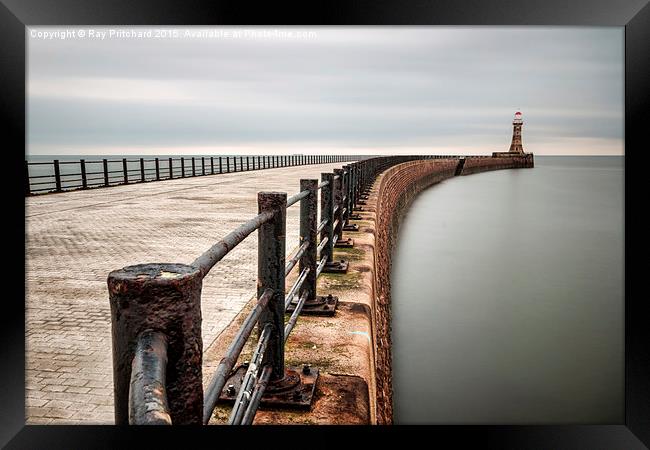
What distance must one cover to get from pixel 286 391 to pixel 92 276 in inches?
156

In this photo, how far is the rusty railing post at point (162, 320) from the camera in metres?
1.10

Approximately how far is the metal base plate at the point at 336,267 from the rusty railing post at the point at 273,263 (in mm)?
2619

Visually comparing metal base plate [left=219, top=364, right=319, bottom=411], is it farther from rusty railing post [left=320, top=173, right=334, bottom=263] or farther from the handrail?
rusty railing post [left=320, top=173, right=334, bottom=263]

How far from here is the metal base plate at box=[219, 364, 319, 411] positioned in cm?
272

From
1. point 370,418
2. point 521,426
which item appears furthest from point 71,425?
point 521,426

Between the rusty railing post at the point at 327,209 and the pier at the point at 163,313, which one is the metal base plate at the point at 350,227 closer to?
the pier at the point at 163,313

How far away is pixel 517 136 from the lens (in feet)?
316

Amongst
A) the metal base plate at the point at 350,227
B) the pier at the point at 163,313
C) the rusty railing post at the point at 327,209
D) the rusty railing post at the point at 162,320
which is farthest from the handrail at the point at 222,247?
the metal base plate at the point at 350,227

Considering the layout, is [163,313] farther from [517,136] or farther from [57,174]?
[517,136]

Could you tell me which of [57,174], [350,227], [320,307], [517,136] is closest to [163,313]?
[320,307]
